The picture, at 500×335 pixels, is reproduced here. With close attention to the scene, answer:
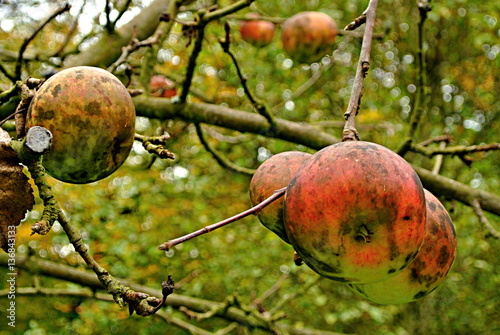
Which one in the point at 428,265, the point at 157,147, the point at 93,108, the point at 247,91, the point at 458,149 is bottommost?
the point at 458,149

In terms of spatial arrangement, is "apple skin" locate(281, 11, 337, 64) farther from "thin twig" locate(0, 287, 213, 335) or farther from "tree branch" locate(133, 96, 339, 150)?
"thin twig" locate(0, 287, 213, 335)

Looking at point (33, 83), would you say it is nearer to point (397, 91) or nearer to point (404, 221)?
point (404, 221)

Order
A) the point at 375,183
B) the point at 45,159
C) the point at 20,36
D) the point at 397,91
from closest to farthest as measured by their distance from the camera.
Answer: the point at 375,183
the point at 45,159
the point at 20,36
the point at 397,91

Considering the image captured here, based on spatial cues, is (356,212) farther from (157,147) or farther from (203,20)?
(203,20)

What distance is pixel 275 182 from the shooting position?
1.29 m

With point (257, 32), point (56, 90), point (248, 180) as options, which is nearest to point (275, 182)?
point (56, 90)

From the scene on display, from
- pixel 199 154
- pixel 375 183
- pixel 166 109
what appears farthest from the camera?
pixel 199 154

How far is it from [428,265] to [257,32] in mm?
3229

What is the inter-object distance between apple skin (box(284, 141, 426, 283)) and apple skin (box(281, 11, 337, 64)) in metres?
2.42

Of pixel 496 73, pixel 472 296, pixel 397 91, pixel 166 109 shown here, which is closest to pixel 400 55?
pixel 397 91

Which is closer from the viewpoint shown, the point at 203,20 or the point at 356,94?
the point at 356,94

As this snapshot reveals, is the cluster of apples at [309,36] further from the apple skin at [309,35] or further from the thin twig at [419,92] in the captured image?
the thin twig at [419,92]

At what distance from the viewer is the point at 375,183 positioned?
3.24 feet

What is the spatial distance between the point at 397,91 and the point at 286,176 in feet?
21.9
